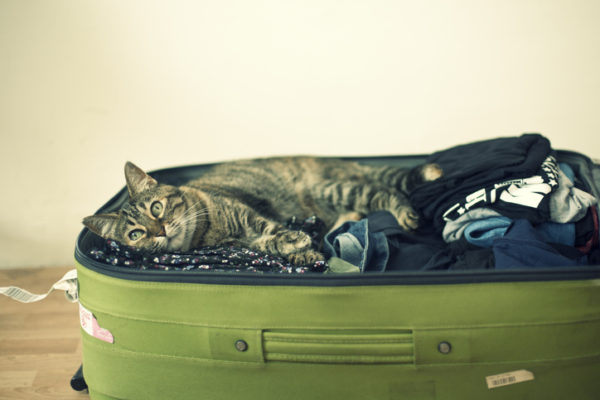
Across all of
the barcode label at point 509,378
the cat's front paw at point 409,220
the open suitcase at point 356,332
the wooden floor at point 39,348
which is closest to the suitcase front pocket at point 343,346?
the open suitcase at point 356,332

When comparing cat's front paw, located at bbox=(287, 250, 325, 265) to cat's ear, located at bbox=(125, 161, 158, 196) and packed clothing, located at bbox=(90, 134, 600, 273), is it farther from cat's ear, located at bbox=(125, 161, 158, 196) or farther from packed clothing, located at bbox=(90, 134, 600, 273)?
cat's ear, located at bbox=(125, 161, 158, 196)

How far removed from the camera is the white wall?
1.59 meters

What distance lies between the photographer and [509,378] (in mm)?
807

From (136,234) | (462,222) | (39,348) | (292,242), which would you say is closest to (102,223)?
(136,234)

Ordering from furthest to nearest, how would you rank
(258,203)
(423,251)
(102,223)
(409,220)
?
1. (258,203)
2. (409,220)
3. (423,251)
4. (102,223)

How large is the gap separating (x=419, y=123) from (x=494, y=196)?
0.71 m

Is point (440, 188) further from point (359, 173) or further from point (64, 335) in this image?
point (64, 335)

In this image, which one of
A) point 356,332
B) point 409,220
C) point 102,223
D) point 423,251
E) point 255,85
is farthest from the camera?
point 255,85

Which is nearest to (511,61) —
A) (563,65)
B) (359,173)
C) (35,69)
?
(563,65)

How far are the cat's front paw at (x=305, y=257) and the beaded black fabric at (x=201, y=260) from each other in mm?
21

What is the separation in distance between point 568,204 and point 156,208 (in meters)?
1.07

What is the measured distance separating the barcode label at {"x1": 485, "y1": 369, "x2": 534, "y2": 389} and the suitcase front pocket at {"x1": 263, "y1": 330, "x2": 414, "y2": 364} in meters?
0.16

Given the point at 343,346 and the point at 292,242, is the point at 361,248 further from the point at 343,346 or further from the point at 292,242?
the point at 343,346

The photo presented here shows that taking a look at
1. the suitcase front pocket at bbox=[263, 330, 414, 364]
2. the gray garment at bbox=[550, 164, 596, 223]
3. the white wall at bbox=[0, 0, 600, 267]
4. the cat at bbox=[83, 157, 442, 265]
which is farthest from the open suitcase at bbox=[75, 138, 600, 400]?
the white wall at bbox=[0, 0, 600, 267]
